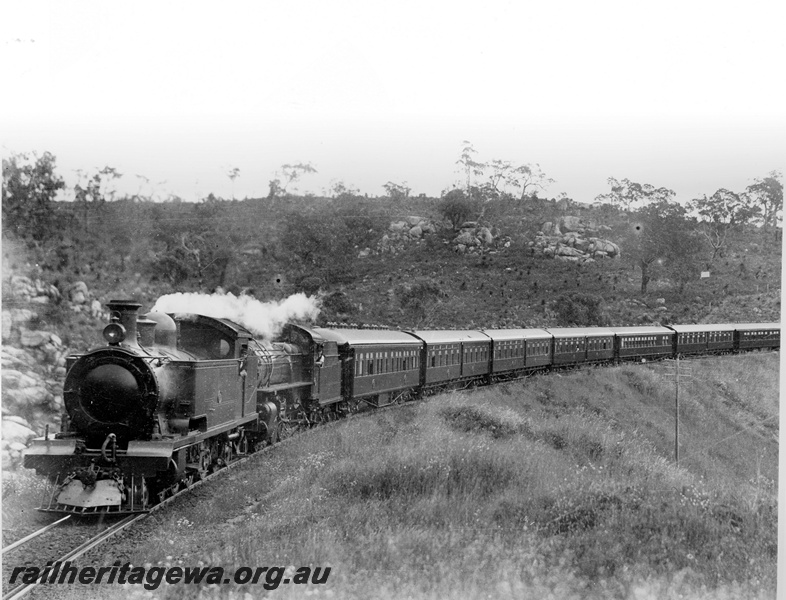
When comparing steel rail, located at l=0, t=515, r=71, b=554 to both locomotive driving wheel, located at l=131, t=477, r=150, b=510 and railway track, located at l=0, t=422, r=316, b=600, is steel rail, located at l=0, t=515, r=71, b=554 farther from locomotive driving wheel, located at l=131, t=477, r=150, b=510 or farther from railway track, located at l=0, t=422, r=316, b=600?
locomotive driving wheel, located at l=131, t=477, r=150, b=510

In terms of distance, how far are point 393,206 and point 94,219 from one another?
138 inches

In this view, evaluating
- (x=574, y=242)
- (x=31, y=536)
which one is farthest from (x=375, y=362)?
(x=31, y=536)

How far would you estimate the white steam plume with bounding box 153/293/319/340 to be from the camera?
28.8 ft

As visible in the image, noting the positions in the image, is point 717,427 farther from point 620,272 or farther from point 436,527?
point 436,527

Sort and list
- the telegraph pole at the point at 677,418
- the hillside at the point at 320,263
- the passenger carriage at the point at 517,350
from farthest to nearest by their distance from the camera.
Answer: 1. the passenger carriage at the point at 517,350
2. the telegraph pole at the point at 677,418
3. the hillside at the point at 320,263

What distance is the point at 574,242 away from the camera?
969 cm

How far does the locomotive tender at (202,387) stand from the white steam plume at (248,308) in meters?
0.23

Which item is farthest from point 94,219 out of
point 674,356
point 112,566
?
point 674,356

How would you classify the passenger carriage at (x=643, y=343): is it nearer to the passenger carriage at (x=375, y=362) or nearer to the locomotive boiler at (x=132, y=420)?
the passenger carriage at (x=375, y=362)

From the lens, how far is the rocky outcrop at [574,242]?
9.57m

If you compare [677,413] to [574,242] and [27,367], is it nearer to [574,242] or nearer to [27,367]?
[574,242]

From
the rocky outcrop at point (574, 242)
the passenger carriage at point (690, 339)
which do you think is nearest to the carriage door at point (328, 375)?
the rocky outcrop at point (574, 242)

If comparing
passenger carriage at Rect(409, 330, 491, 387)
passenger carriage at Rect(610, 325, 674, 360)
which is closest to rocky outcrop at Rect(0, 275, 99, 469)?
passenger carriage at Rect(409, 330, 491, 387)

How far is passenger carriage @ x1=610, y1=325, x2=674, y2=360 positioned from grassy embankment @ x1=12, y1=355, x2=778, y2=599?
2611mm
